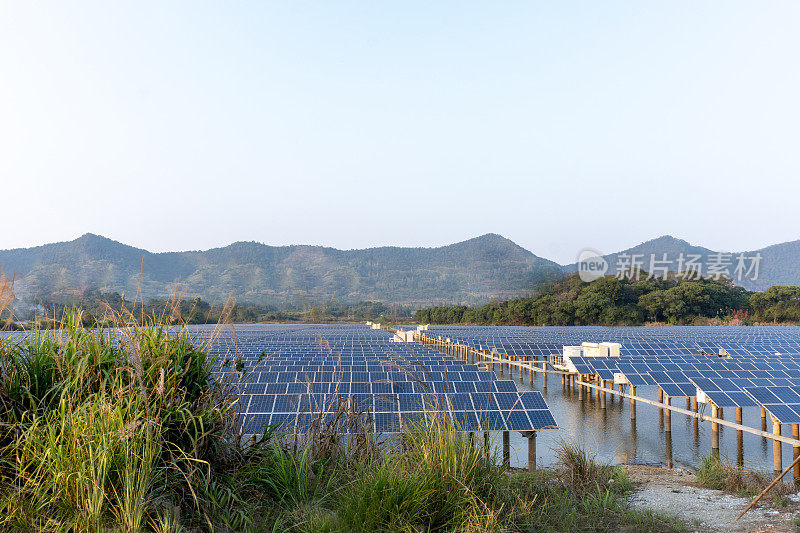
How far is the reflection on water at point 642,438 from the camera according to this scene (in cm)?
1197

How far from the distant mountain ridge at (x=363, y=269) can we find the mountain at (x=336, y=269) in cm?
26

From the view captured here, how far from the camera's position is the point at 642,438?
14.6 m

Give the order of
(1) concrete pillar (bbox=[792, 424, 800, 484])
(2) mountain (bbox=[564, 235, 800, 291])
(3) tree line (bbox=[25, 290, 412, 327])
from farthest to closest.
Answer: (2) mountain (bbox=[564, 235, 800, 291])
(1) concrete pillar (bbox=[792, 424, 800, 484])
(3) tree line (bbox=[25, 290, 412, 327])

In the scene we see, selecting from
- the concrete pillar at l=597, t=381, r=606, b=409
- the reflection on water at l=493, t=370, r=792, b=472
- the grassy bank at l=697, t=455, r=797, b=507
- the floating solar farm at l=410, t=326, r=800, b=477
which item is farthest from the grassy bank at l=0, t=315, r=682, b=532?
the concrete pillar at l=597, t=381, r=606, b=409

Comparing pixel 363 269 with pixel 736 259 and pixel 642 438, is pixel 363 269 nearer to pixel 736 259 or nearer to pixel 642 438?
pixel 736 259

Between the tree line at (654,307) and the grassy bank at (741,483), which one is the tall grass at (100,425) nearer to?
the grassy bank at (741,483)

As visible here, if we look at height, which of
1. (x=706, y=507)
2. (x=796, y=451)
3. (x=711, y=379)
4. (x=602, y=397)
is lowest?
(x=602, y=397)

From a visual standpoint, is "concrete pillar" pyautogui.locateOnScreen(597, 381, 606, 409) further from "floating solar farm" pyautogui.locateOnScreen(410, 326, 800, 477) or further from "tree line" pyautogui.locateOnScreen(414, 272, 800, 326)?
"tree line" pyautogui.locateOnScreen(414, 272, 800, 326)

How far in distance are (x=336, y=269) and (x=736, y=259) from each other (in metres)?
101

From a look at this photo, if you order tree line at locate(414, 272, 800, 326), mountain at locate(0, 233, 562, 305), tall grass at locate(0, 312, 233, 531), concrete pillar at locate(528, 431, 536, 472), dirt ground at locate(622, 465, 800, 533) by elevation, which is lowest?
dirt ground at locate(622, 465, 800, 533)

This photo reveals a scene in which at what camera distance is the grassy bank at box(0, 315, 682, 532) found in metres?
4.13

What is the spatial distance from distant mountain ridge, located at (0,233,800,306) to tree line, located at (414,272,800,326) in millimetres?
39855

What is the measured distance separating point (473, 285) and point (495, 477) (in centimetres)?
14880

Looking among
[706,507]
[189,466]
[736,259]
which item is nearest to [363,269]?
[736,259]
